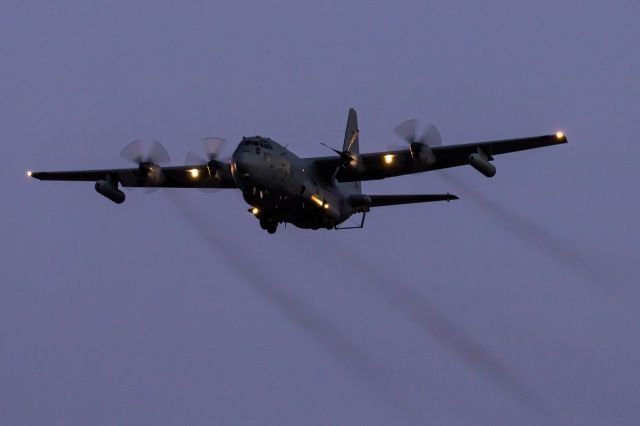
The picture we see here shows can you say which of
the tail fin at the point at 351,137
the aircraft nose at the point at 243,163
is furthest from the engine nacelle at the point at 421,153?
the aircraft nose at the point at 243,163

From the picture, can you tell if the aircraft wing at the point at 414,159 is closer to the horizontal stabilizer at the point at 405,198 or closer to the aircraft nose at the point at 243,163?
the horizontal stabilizer at the point at 405,198

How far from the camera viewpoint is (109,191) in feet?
159

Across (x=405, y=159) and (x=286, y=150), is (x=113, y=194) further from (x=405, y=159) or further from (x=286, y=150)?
(x=405, y=159)

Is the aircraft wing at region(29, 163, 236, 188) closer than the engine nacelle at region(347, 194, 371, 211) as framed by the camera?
No

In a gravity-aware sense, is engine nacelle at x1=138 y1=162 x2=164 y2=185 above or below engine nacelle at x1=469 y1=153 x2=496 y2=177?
above

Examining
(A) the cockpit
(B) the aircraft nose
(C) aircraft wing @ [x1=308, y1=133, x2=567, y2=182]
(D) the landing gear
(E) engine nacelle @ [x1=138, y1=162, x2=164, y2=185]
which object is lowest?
(D) the landing gear

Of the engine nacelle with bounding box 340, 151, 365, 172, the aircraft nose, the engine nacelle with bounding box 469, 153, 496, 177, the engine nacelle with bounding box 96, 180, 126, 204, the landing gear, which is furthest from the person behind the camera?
the engine nacelle with bounding box 96, 180, 126, 204

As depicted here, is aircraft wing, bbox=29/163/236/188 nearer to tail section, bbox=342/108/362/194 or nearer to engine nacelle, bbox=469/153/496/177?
tail section, bbox=342/108/362/194

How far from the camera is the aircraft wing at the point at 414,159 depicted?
45438 millimetres

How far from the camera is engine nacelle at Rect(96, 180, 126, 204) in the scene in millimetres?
48500

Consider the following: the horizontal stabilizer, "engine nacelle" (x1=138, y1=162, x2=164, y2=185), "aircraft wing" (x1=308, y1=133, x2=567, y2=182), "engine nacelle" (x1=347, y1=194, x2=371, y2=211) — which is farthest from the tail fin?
"engine nacelle" (x1=138, y1=162, x2=164, y2=185)

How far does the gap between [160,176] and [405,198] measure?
11.5 meters

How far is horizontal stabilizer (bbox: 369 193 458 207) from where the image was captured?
45.7 m

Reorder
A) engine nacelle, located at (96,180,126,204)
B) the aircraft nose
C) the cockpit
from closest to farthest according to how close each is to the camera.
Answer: the aircraft nose, the cockpit, engine nacelle, located at (96,180,126,204)
